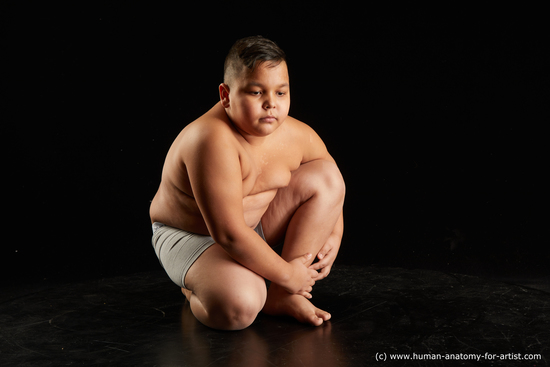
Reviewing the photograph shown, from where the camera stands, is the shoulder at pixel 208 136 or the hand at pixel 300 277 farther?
the hand at pixel 300 277

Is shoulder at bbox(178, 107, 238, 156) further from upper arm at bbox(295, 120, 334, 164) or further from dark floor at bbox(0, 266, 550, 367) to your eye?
dark floor at bbox(0, 266, 550, 367)

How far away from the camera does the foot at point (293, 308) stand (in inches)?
77.8

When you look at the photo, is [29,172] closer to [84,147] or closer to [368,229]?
[84,147]

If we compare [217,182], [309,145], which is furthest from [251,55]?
[309,145]

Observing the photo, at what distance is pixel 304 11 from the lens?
2.96 meters

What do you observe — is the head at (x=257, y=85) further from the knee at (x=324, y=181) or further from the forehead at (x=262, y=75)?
the knee at (x=324, y=181)

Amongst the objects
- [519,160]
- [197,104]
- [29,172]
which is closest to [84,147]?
[29,172]

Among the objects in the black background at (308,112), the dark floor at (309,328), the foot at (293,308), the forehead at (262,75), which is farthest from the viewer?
the black background at (308,112)

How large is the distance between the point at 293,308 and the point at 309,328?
0.28 feet

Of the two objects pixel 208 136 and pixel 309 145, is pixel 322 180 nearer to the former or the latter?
pixel 309 145

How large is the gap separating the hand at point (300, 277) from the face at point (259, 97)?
41cm

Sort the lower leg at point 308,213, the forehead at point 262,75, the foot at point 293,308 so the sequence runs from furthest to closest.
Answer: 1. the lower leg at point 308,213
2. the foot at point 293,308
3. the forehead at point 262,75

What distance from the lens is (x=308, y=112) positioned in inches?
119

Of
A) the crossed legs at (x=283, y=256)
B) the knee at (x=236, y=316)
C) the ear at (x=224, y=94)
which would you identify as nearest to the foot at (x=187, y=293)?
the crossed legs at (x=283, y=256)
